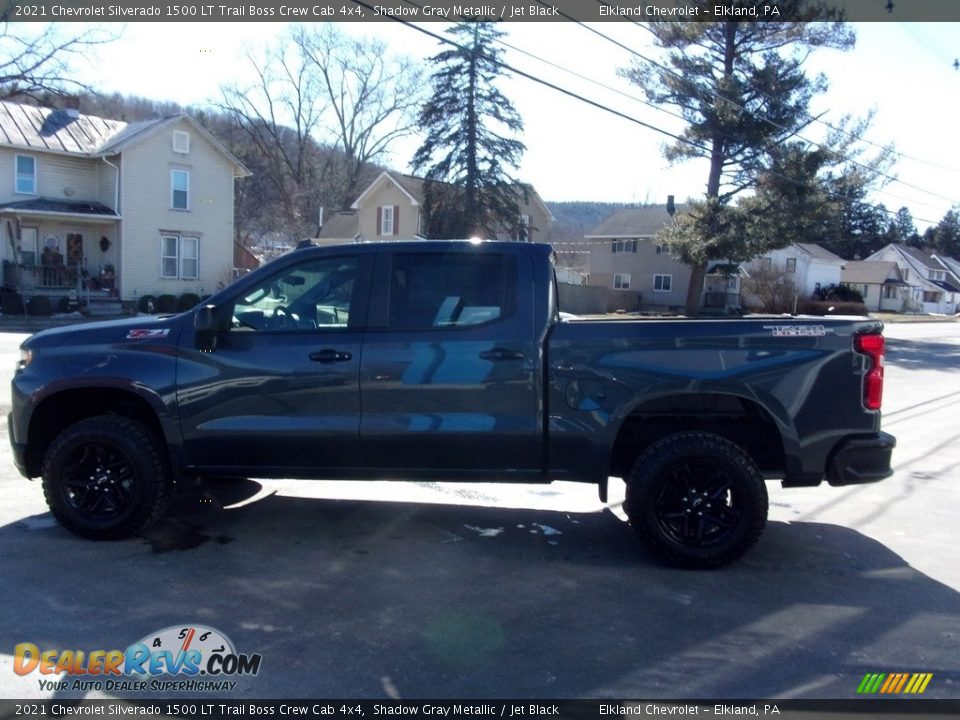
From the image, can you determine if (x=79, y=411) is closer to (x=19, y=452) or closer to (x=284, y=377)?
(x=19, y=452)

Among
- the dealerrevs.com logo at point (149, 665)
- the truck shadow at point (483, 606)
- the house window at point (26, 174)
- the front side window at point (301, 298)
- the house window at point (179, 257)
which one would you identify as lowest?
the dealerrevs.com logo at point (149, 665)

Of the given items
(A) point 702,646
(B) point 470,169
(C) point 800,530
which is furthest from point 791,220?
(A) point 702,646

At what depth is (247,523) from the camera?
647 centimetres

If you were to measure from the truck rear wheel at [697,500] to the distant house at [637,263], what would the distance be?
4682 centimetres

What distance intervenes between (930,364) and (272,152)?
50.2m

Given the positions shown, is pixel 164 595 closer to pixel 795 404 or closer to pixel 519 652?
pixel 519 652

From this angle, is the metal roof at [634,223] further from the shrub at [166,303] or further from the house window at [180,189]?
the shrub at [166,303]

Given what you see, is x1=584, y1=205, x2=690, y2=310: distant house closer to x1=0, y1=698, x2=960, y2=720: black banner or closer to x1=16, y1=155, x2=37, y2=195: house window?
x1=16, y1=155, x2=37, y2=195: house window

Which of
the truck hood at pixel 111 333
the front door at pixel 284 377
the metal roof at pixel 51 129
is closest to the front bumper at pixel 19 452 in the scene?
the truck hood at pixel 111 333

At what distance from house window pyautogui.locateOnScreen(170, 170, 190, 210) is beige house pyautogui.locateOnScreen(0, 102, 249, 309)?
0.04 metres

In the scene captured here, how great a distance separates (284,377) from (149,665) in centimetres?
207

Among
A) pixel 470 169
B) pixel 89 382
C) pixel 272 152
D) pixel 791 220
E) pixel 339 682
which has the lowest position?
pixel 339 682

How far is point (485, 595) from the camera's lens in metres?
5.12

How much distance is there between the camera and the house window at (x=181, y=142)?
35.7m
